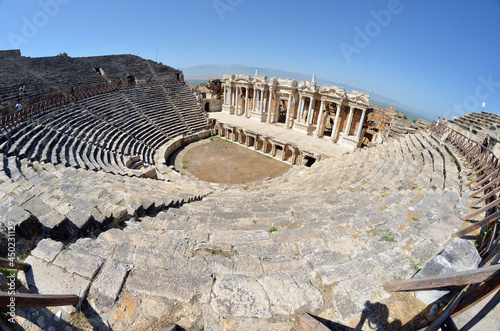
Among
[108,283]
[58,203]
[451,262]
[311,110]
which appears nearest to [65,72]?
[311,110]

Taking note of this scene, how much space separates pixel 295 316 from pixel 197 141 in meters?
25.1

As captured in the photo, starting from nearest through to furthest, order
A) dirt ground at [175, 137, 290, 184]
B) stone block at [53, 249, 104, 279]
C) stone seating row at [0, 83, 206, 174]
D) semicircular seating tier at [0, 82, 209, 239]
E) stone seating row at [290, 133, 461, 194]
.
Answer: stone block at [53, 249, 104, 279], semicircular seating tier at [0, 82, 209, 239], stone seating row at [290, 133, 461, 194], stone seating row at [0, 83, 206, 174], dirt ground at [175, 137, 290, 184]

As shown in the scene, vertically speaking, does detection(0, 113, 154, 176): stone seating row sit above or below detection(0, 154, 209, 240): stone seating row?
below

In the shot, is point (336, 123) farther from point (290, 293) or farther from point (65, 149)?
point (290, 293)

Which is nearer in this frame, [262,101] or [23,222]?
[23,222]

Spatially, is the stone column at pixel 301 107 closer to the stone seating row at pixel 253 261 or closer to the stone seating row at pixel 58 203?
the stone seating row at pixel 58 203

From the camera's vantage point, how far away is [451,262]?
3.49m

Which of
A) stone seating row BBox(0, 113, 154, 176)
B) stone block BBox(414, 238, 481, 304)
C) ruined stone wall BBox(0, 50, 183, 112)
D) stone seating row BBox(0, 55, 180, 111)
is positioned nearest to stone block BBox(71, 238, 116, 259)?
stone block BBox(414, 238, 481, 304)

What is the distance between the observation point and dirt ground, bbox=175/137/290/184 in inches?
804

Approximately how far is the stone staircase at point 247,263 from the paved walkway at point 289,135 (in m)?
15.8

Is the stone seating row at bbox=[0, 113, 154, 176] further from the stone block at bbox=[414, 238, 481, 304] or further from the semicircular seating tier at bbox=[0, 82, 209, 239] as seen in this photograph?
the stone block at bbox=[414, 238, 481, 304]

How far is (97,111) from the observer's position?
70.6 feet

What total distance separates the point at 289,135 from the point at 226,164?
818cm

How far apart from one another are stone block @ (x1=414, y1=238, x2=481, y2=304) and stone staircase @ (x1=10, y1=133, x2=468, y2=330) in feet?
0.75
